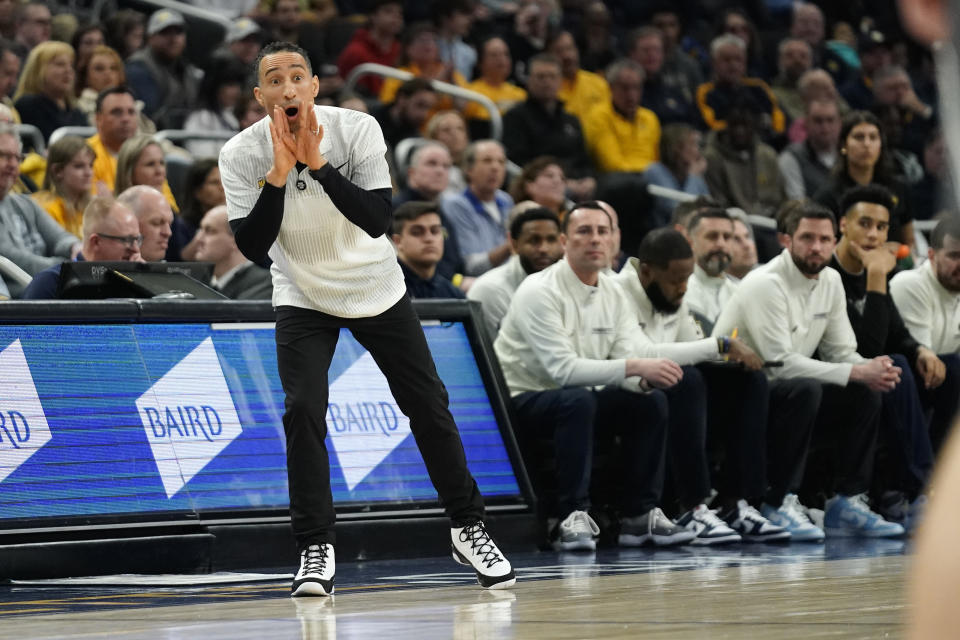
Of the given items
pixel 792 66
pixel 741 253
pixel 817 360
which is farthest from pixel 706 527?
pixel 792 66

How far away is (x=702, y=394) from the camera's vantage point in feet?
24.8

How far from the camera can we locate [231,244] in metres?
8.08

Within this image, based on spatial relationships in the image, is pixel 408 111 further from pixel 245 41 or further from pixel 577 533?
pixel 577 533

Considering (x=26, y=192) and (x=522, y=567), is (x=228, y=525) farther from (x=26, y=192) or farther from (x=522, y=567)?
(x=26, y=192)

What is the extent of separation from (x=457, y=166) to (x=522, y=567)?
17.8ft

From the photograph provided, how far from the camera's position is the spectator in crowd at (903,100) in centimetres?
1445

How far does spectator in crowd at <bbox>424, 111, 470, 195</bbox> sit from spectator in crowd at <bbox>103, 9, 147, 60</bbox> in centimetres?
239

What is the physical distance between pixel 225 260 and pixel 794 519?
3264mm

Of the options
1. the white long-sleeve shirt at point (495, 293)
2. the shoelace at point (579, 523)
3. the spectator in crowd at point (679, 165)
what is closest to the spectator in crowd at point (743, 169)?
the spectator in crowd at point (679, 165)

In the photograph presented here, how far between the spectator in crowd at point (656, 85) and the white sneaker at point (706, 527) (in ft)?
23.1

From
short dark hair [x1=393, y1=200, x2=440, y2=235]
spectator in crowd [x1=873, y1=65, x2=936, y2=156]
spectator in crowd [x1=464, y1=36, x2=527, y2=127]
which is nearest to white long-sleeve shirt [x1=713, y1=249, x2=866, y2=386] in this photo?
short dark hair [x1=393, y1=200, x2=440, y2=235]

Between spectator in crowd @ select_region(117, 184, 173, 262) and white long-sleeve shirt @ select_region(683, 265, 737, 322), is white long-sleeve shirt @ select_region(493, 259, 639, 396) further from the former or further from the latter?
spectator in crowd @ select_region(117, 184, 173, 262)

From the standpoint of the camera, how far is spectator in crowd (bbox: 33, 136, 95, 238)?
8.09 m

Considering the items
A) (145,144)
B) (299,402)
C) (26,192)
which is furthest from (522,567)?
(26,192)
